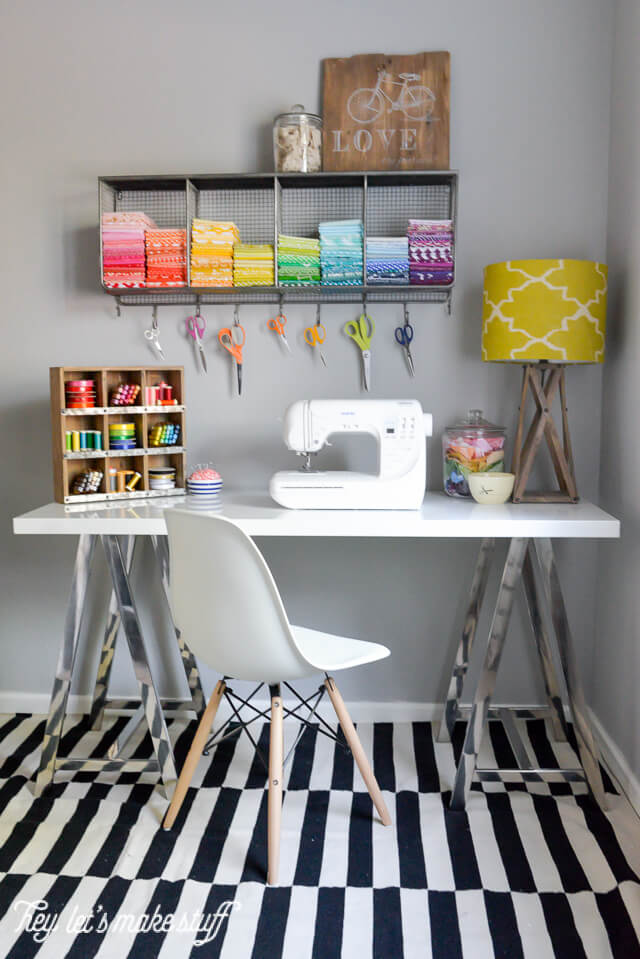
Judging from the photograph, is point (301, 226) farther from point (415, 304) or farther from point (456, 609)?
point (456, 609)

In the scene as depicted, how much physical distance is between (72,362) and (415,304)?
1.16m

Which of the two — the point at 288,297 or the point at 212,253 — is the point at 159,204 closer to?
the point at 212,253

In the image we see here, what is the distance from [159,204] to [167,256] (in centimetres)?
30

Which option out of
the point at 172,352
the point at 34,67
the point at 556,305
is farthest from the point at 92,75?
the point at 556,305

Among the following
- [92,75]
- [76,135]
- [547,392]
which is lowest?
[547,392]

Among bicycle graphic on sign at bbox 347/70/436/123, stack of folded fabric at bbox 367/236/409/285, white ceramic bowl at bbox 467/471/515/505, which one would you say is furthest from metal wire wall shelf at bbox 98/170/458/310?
white ceramic bowl at bbox 467/471/515/505

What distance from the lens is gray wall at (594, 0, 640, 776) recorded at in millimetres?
2227

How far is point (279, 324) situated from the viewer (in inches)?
101

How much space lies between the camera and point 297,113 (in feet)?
7.82

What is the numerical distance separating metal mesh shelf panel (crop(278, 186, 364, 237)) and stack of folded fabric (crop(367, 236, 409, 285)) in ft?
0.71

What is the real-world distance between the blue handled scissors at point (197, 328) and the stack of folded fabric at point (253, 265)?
0.26m

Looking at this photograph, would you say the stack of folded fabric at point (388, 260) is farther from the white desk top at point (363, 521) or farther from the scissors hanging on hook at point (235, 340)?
the white desk top at point (363, 521)

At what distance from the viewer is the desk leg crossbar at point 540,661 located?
2135 millimetres

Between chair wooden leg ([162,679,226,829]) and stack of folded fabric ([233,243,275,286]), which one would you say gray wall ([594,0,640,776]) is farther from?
chair wooden leg ([162,679,226,829])
